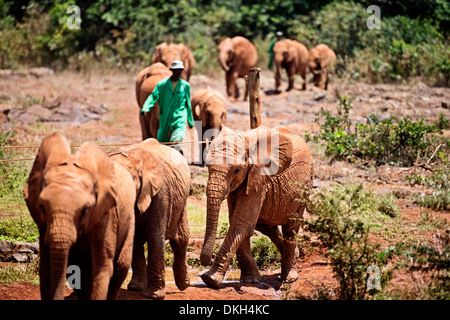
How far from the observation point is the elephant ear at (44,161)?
5.13m

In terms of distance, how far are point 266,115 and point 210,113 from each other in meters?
5.49

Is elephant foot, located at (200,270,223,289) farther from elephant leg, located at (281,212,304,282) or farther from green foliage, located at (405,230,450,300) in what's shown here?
green foliage, located at (405,230,450,300)

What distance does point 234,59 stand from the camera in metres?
21.5

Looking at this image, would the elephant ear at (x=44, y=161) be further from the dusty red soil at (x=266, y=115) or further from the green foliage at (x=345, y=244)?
the green foliage at (x=345, y=244)

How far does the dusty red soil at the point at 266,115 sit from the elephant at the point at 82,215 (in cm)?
107

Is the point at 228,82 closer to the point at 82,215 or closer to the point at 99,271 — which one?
the point at 99,271

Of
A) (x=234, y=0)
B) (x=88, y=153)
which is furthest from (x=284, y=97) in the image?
(x=88, y=153)

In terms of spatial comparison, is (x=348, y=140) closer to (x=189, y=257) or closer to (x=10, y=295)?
(x=189, y=257)

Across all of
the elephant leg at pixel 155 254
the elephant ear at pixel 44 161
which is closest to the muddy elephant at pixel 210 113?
the elephant leg at pixel 155 254

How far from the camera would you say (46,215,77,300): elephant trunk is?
466cm

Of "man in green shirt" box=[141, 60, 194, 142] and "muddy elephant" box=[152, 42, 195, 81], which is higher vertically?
"muddy elephant" box=[152, 42, 195, 81]

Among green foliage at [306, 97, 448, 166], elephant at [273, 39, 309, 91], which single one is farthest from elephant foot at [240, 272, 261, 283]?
elephant at [273, 39, 309, 91]

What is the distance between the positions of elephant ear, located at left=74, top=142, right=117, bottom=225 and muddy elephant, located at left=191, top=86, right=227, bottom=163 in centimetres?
772
